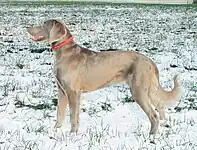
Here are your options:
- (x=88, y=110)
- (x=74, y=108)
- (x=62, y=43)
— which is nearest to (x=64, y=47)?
(x=62, y=43)

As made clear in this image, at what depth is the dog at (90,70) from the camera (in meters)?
6.51

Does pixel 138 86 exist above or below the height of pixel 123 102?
above

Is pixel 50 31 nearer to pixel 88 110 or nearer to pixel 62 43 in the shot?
pixel 62 43

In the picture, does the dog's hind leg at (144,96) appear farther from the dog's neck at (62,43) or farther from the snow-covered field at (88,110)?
the dog's neck at (62,43)

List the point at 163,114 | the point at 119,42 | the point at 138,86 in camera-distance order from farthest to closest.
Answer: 1. the point at 119,42
2. the point at 163,114
3. the point at 138,86

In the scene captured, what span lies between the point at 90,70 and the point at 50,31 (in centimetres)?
78

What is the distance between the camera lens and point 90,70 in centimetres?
663

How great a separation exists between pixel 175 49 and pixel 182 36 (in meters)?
3.85

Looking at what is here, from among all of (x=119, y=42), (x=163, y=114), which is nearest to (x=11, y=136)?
(x=163, y=114)

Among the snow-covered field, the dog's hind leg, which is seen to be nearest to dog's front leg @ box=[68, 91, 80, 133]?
the snow-covered field

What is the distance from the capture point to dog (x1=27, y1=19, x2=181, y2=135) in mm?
6512

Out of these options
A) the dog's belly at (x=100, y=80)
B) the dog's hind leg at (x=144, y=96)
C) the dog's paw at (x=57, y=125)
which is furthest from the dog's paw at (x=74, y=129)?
the dog's hind leg at (x=144, y=96)

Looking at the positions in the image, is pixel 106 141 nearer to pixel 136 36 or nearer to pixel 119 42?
pixel 119 42

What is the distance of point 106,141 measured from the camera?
6.04 metres
